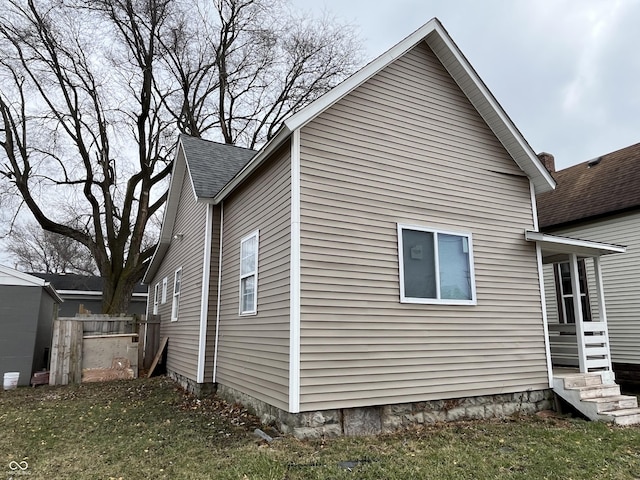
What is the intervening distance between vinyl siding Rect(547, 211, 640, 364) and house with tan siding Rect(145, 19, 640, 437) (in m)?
3.62

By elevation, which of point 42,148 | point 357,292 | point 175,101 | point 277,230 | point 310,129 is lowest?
point 357,292

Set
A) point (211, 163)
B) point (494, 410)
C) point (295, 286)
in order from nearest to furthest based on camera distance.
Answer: point (295, 286) < point (494, 410) < point (211, 163)

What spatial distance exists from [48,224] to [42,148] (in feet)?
12.8

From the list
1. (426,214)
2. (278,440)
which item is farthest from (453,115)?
(278,440)

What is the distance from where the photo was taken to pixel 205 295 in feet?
29.3

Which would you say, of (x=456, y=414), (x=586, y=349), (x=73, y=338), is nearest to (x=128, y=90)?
(x=73, y=338)

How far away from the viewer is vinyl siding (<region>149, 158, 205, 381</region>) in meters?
9.40

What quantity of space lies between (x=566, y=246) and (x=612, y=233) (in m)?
4.39

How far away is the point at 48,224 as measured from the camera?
17.9 meters

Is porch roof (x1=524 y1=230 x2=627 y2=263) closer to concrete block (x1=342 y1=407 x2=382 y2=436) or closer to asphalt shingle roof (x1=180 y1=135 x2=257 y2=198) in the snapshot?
concrete block (x1=342 y1=407 x2=382 y2=436)

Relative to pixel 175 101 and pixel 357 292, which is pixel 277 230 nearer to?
pixel 357 292

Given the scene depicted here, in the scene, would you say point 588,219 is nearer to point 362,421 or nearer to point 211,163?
point 362,421

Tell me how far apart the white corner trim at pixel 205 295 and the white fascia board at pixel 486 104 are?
5.57 meters

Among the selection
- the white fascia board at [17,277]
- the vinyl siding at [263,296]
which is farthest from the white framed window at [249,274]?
the white fascia board at [17,277]
